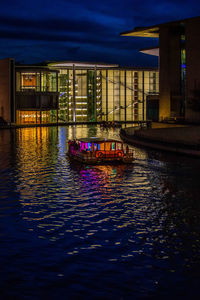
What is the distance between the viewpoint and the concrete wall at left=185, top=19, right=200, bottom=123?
52938mm

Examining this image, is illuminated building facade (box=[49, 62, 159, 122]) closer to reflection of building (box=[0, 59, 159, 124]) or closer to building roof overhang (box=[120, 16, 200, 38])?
reflection of building (box=[0, 59, 159, 124])

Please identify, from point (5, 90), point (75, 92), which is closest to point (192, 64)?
point (5, 90)

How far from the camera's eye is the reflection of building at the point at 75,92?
88.9 metres

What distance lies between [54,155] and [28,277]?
79.1 feet

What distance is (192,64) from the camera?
54.0 m

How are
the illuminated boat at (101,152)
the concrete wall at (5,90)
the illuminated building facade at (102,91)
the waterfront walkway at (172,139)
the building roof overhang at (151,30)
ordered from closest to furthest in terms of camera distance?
the illuminated boat at (101,152), the waterfront walkway at (172,139), the building roof overhang at (151,30), the concrete wall at (5,90), the illuminated building facade at (102,91)

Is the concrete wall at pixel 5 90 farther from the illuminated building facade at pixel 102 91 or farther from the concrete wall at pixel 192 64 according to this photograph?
the concrete wall at pixel 192 64

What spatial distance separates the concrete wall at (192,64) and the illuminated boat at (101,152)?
24.3m

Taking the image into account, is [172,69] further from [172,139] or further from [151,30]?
[172,139]

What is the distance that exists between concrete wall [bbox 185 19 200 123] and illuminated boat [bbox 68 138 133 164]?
2431 centimetres

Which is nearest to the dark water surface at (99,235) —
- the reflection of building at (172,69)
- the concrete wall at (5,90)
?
the reflection of building at (172,69)

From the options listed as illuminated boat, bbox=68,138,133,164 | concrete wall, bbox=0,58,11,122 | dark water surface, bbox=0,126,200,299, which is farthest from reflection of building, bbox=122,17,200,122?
dark water surface, bbox=0,126,200,299

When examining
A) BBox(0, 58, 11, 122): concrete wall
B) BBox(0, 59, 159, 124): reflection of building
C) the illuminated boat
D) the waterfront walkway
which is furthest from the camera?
BBox(0, 59, 159, 124): reflection of building

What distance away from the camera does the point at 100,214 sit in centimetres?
1684
